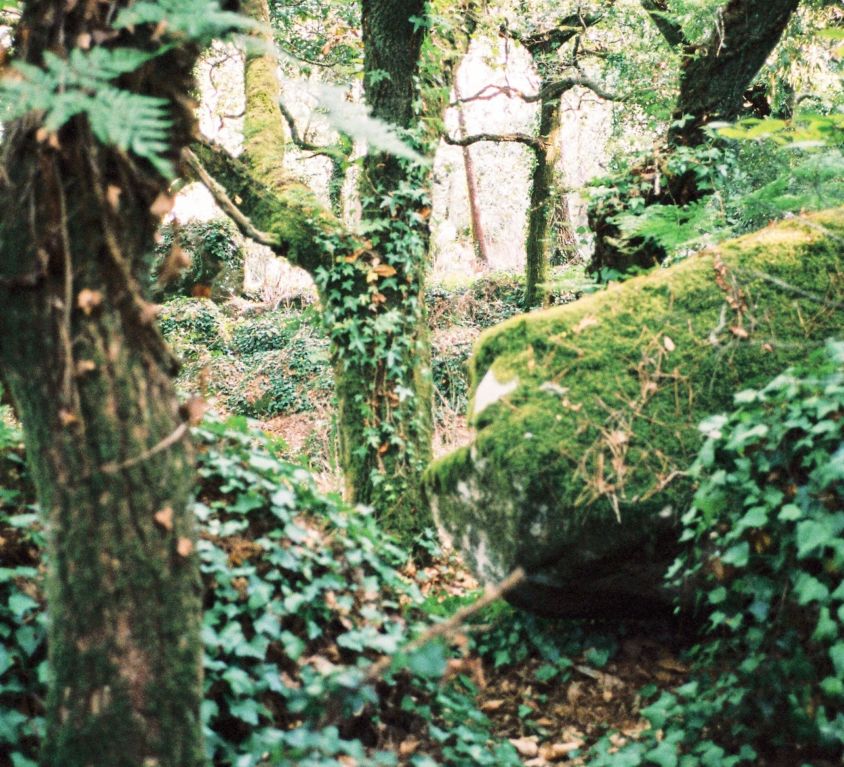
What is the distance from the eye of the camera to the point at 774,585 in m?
2.88

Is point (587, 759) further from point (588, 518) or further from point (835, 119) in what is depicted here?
point (835, 119)

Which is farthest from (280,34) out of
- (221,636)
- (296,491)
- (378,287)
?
(221,636)

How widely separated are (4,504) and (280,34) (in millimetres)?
10650

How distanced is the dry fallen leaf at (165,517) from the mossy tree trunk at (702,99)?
200 inches

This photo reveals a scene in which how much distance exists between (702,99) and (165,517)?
260 inches

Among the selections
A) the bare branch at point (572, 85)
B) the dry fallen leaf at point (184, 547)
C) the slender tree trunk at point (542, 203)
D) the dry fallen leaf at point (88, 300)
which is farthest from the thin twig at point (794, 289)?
the slender tree trunk at point (542, 203)

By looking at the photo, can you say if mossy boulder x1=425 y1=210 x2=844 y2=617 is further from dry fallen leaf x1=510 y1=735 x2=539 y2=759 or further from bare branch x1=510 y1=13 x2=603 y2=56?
bare branch x1=510 y1=13 x2=603 y2=56

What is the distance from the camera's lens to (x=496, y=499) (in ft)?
13.4

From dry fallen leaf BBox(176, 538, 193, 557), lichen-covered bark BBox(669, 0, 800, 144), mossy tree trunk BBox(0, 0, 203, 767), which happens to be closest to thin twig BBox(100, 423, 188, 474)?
mossy tree trunk BBox(0, 0, 203, 767)

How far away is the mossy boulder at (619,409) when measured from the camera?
387 centimetres

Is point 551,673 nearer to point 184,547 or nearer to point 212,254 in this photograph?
point 184,547

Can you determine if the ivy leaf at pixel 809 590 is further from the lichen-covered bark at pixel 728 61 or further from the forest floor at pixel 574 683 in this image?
the lichen-covered bark at pixel 728 61

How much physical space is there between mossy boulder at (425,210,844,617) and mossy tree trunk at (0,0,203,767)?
244 cm

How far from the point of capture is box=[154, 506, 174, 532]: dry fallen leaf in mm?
1909
